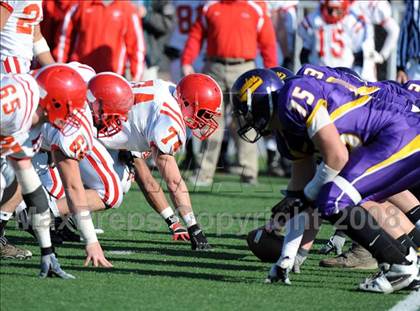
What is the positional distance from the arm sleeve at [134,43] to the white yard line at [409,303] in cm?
562

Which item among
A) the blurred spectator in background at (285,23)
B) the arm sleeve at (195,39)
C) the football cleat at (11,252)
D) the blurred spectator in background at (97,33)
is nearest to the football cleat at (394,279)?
the football cleat at (11,252)

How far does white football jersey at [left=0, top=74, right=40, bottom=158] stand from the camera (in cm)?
529

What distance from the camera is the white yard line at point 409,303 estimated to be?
5.30 m

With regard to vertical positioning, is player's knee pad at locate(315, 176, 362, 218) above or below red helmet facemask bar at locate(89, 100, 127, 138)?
above

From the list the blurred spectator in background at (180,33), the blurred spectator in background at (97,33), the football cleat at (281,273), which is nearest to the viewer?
the football cleat at (281,273)

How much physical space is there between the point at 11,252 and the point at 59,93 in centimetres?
137

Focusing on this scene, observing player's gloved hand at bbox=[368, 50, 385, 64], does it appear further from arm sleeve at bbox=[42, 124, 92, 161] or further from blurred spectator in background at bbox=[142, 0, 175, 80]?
arm sleeve at bbox=[42, 124, 92, 161]

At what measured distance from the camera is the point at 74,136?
600 centimetres

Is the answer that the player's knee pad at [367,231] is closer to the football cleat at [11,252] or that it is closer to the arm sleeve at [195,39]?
the football cleat at [11,252]

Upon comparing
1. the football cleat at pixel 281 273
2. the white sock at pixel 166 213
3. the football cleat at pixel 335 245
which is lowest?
the white sock at pixel 166 213

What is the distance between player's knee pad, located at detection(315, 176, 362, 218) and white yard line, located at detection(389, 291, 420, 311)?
553 mm

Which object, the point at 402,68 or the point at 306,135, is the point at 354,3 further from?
the point at 306,135

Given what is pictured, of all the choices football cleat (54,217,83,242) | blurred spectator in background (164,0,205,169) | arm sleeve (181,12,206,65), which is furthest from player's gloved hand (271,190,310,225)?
blurred spectator in background (164,0,205,169)

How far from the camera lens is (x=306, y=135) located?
18.2ft
